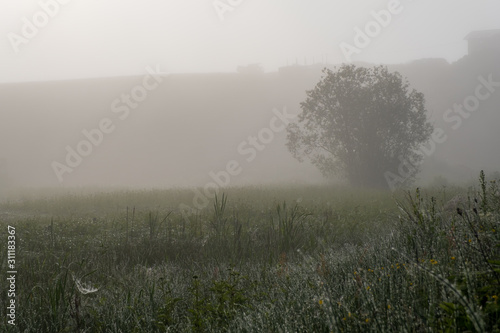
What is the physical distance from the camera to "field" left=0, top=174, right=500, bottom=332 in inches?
92.0

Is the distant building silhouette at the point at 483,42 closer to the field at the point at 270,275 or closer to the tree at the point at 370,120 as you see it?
the tree at the point at 370,120

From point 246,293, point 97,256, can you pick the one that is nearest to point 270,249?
point 246,293

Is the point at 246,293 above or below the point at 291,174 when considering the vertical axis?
below

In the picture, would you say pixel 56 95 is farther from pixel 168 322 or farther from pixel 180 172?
pixel 168 322

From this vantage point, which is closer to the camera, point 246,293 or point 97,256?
point 246,293

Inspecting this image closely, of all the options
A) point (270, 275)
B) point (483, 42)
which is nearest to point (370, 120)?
point (270, 275)

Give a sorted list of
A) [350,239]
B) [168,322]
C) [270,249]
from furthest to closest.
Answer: [350,239]
[270,249]
[168,322]

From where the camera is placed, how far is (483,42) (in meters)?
86.2

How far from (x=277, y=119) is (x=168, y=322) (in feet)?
237

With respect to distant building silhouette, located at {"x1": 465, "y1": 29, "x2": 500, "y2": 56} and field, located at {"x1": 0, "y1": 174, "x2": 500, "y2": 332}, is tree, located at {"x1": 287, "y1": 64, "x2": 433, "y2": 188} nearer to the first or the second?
field, located at {"x1": 0, "y1": 174, "x2": 500, "y2": 332}

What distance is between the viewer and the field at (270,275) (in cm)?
234

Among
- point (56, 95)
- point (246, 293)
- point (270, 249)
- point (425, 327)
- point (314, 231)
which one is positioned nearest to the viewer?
point (425, 327)

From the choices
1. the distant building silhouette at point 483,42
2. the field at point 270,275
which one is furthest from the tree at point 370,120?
the distant building silhouette at point 483,42

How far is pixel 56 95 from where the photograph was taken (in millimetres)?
72312
